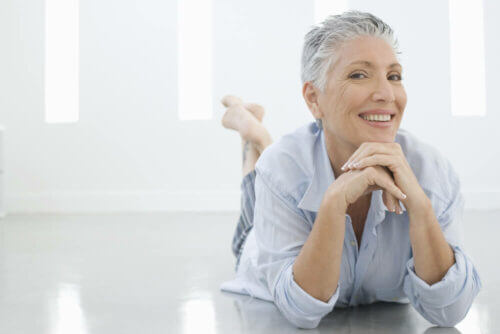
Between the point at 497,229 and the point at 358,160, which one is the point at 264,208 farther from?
the point at 497,229

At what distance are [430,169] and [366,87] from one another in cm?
28

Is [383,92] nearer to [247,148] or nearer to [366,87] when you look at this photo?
[366,87]

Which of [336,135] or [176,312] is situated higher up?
[336,135]

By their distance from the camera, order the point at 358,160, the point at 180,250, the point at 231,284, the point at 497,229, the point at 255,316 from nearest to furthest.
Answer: the point at 358,160 < the point at 255,316 < the point at 231,284 < the point at 180,250 < the point at 497,229

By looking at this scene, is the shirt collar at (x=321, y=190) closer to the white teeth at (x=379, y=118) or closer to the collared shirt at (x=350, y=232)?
the collared shirt at (x=350, y=232)

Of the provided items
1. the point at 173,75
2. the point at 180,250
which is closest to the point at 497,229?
the point at 180,250

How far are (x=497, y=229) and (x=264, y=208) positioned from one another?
283cm

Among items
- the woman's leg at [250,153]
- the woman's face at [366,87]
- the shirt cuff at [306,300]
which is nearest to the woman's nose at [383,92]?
the woman's face at [366,87]

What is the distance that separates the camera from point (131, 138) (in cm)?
566

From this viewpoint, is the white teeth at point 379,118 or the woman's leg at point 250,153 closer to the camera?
the white teeth at point 379,118

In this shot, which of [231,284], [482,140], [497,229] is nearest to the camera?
[231,284]

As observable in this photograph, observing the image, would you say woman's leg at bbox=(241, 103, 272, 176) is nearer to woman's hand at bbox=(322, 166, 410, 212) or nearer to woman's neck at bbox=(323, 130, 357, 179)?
woman's neck at bbox=(323, 130, 357, 179)

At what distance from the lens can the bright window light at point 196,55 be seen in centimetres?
559

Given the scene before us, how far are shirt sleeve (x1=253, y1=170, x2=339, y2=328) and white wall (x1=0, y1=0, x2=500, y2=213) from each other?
4018mm
